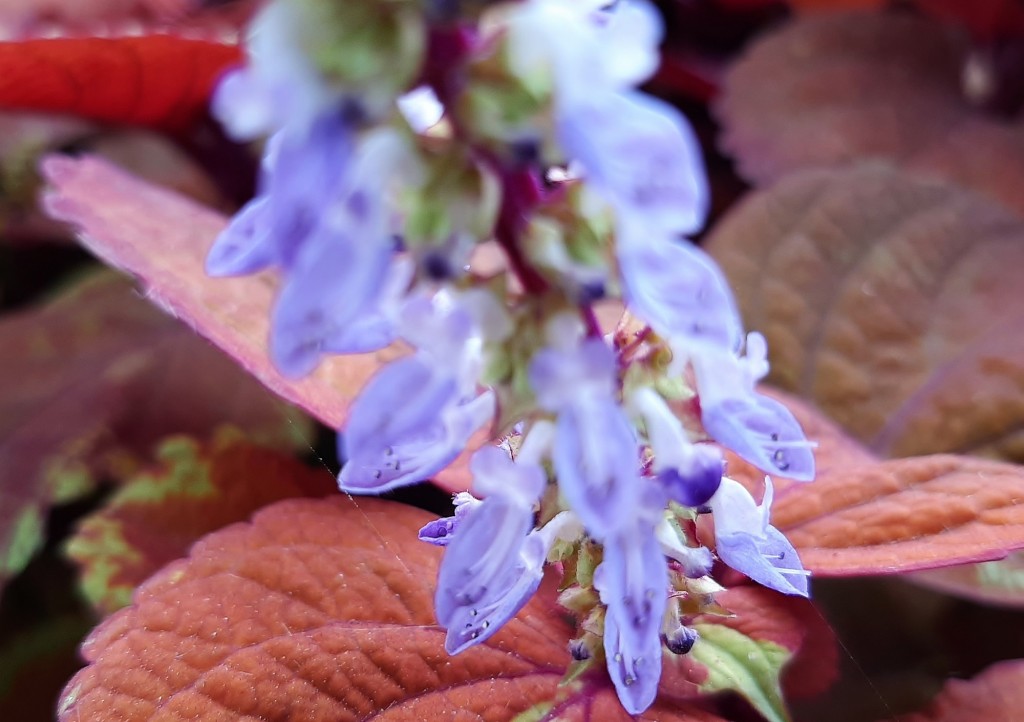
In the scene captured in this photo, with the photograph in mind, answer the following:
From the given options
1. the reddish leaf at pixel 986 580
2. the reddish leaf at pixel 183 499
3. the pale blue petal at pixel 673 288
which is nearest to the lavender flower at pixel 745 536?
the pale blue petal at pixel 673 288

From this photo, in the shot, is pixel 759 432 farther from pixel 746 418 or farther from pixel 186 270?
pixel 186 270

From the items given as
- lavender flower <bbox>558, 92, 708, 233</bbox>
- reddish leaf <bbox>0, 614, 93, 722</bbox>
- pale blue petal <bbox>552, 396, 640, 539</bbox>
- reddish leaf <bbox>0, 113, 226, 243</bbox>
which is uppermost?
lavender flower <bbox>558, 92, 708, 233</bbox>

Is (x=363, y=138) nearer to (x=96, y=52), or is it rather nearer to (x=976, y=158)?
(x=96, y=52)

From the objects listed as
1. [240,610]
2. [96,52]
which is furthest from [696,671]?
[96,52]

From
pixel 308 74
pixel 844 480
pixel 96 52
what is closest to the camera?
pixel 308 74

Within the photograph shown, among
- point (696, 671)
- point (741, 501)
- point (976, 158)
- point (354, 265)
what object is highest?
point (354, 265)

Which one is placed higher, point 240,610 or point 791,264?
point 240,610

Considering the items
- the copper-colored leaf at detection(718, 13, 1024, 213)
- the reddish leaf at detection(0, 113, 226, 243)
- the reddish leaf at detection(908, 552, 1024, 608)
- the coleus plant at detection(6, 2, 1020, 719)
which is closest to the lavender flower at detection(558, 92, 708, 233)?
the coleus plant at detection(6, 2, 1020, 719)

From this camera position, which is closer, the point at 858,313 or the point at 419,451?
the point at 419,451

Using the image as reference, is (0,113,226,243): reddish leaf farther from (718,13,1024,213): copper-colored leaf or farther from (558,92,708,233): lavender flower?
(558,92,708,233): lavender flower
